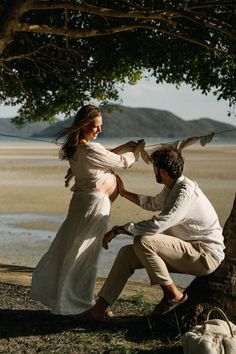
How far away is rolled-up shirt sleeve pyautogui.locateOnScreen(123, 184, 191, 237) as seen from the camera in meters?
5.48

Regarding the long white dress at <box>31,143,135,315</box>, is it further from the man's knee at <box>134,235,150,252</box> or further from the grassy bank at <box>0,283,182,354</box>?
the man's knee at <box>134,235,150,252</box>

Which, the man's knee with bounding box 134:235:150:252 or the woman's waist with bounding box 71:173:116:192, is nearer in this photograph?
the man's knee with bounding box 134:235:150:252

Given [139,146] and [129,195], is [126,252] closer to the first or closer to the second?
[129,195]

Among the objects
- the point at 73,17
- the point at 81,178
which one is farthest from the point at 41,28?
the point at 81,178

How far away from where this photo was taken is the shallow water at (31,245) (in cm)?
1117

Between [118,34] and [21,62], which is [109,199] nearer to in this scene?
[118,34]

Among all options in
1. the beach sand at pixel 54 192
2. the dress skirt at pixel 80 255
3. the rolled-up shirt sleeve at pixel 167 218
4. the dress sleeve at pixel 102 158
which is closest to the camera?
the rolled-up shirt sleeve at pixel 167 218

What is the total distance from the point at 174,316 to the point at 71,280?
1.05m

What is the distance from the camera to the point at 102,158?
6.01m

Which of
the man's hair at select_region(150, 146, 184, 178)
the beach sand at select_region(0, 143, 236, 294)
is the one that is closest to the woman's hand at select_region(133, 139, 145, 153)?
the man's hair at select_region(150, 146, 184, 178)

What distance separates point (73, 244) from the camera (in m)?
6.19

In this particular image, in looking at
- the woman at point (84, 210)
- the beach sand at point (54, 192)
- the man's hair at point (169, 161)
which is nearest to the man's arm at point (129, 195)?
the woman at point (84, 210)

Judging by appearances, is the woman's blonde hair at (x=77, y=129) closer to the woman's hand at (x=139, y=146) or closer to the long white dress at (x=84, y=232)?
the long white dress at (x=84, y=232)

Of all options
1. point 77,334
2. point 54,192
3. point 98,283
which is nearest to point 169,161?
point 77,334
